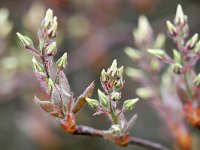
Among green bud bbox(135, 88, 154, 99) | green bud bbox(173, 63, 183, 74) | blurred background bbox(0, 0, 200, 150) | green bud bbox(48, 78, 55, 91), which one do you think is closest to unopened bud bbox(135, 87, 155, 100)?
green bud bbox(135, 88, 154, 99)

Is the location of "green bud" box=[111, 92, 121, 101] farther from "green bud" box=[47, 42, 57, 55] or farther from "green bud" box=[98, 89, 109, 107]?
"green bud" box=[47, 42, 57, 55]

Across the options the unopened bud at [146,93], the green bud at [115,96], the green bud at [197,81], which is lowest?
the unopened bud at [146,93]

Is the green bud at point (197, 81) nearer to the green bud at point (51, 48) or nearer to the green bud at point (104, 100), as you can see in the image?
the green bud at point (104, 100)

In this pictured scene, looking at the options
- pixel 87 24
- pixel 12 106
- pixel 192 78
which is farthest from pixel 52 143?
pixel 192 78

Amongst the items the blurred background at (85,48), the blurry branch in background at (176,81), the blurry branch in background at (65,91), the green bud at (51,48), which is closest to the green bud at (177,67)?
the blurry branch in background at (176,81)

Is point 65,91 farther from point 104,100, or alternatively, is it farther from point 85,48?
point 85,48

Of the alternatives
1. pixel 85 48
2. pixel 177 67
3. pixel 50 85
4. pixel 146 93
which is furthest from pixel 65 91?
pixel 85 48
